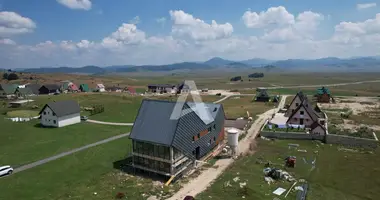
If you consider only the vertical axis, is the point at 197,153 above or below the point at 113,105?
below

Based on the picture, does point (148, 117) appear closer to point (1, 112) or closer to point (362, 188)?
point (362, 188)

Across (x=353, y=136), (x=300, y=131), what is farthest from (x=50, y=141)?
(x=353, y=136)

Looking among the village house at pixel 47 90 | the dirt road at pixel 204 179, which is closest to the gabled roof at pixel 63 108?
the dirt road at pixel 204 179

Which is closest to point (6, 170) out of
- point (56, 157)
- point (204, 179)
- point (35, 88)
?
point (56, 157)

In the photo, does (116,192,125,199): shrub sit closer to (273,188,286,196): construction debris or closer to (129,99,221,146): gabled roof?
(129,99,221,146): gabled roof

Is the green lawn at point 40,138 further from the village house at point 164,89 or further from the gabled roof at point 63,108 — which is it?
the village house at point 164,89

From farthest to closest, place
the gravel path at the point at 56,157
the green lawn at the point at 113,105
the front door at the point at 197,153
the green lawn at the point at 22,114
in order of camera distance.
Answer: the green lawn at the point at 113,105 → the green lawn at the point at 22,114 → the front door at the point at 197,153 → the gravel path at the point at 56,157

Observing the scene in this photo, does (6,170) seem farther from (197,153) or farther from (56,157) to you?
(197,153)
